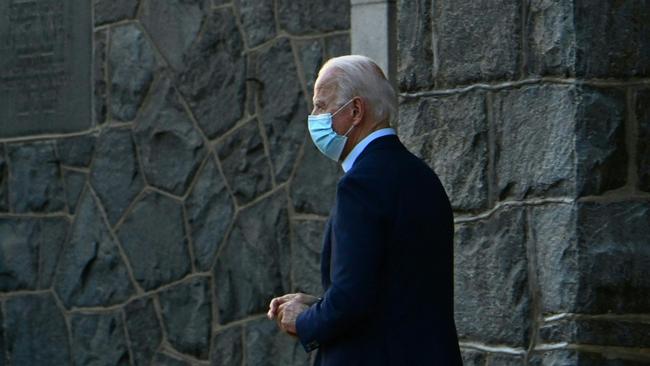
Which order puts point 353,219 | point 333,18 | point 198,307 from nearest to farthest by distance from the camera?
point 353,219 → point 333,18 → point 198,307

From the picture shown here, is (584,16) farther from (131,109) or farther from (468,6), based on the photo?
(131,109)

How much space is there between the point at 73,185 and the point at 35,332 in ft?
2.69

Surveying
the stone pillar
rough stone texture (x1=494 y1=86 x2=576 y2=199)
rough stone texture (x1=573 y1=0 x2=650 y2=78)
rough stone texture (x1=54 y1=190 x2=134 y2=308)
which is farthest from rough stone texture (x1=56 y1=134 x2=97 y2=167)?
rough stone texture (x1=573 y1=0 x2=650 y2=78)

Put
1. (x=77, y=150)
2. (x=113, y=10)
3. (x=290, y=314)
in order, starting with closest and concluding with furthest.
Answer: (x=290, y=314), (x=113, y=10), (x=77, y=150)

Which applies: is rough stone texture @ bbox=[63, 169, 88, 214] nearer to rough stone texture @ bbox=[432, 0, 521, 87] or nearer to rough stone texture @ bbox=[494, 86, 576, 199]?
rough stone texture @ bbox=[432, 0, 521, 87]

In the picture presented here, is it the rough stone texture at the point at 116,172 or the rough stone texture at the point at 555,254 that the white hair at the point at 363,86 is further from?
the rough stone texture at the point at 116,172

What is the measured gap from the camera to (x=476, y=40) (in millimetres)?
5477

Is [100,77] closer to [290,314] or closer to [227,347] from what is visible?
[227,347]

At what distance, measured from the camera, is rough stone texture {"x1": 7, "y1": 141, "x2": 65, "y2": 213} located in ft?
27.2

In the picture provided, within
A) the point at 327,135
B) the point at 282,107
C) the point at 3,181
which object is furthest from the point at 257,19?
the point at 327,135

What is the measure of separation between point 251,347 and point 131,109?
139 centimetres

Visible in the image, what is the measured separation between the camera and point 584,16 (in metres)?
5.23

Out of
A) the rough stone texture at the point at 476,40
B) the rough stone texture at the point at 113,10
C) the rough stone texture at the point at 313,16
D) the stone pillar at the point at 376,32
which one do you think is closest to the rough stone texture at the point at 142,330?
the rough stone texture at the point at 113,10

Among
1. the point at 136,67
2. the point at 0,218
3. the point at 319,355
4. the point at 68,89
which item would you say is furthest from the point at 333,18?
the point at 319,355
